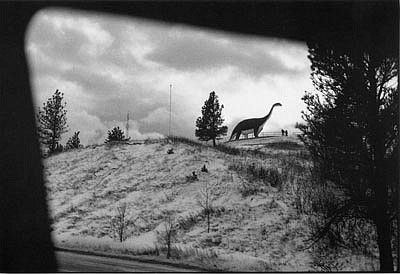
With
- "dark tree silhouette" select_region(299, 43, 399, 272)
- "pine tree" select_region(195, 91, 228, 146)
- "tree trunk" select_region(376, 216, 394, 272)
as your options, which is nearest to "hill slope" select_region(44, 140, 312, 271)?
"pine tree" select_region(195, 91, 228, 146)

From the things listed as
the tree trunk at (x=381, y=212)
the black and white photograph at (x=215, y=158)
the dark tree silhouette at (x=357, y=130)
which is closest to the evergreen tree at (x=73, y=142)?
the black and white photograph at (x=215, y=158)

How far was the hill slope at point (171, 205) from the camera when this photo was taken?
2105 mm

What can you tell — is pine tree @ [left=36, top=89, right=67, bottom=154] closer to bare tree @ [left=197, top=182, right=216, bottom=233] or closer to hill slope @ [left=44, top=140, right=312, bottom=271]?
hill slope @ [left=44, top=140, right=312, bottom=271]

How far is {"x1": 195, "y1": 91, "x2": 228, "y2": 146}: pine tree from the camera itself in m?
2.23

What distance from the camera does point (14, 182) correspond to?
6.53 ft

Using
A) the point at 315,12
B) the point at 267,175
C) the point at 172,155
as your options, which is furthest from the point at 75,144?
the point at 315,12

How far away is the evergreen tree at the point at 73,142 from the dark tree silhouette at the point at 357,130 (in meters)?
1.30

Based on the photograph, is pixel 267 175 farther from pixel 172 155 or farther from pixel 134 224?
pixel 134 224

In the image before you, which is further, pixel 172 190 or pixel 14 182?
pixel 172 190

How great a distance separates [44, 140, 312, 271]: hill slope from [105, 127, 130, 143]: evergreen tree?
0.05 metres

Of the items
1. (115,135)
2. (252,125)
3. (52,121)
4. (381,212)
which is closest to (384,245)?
(381,212)

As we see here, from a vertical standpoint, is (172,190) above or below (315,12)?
below

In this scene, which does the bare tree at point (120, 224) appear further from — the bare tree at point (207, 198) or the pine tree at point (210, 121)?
the pine tree at point (210, 121)

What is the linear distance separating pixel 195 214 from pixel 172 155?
0.37 metres
